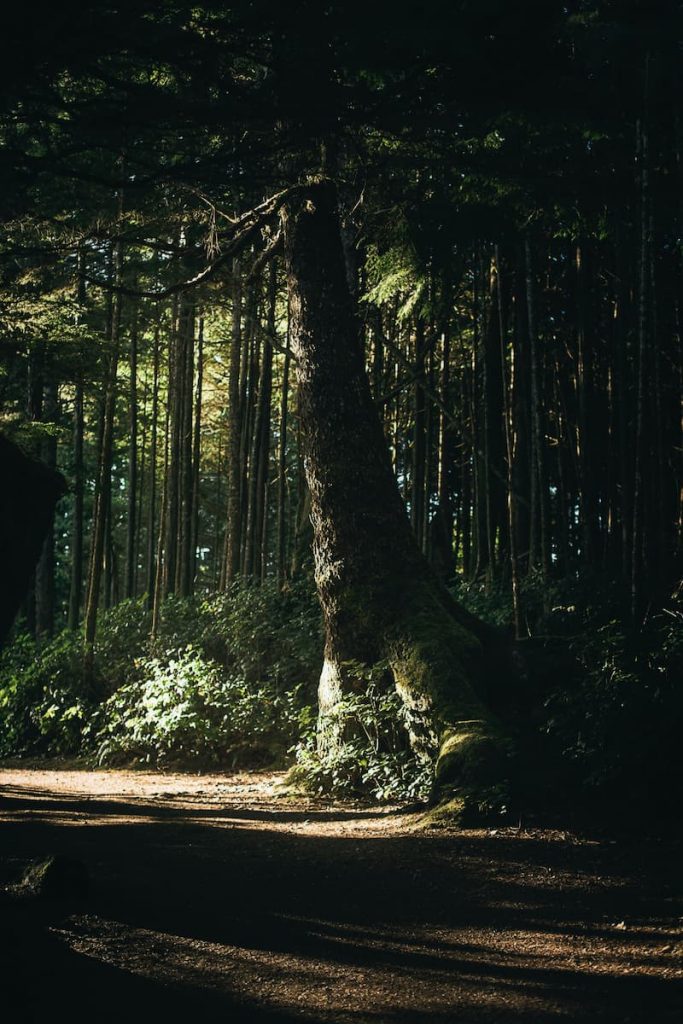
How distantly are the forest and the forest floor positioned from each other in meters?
0.04

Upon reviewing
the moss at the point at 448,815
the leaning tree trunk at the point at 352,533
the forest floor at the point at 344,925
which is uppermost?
the leaning tree trunk at the point at 352,533

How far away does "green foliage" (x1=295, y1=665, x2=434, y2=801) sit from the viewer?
7.30 m

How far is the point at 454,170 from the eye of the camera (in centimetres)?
760

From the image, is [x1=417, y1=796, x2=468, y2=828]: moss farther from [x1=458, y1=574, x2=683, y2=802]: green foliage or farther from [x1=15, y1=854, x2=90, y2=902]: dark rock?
[x1=15, y1=854, x2=90, y2=902]: dark rock

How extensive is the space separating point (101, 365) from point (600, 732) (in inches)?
381

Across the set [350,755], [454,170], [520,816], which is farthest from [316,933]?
[454,170]

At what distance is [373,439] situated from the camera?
841cm

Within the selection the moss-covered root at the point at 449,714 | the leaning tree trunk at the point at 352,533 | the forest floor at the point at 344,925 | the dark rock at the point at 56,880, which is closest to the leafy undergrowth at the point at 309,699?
the moss-covered root at the point at 449,714

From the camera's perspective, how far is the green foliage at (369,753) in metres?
7.30

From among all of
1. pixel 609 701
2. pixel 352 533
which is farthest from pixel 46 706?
pixel 609 701

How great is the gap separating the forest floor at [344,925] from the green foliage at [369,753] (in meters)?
0.75

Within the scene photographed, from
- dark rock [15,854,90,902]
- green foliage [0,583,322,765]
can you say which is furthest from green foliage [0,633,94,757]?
dark rock [15,854,90,902]

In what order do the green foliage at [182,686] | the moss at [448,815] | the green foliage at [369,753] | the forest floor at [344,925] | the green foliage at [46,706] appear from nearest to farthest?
the forest floor at [344,925] → the moss at [448,815] → the green foliage at [369,753] → the green foliage at [182,686] → the green foliage at [46,706]

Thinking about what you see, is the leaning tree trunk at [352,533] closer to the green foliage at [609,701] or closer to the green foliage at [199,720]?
the green foliage at [609,701]
